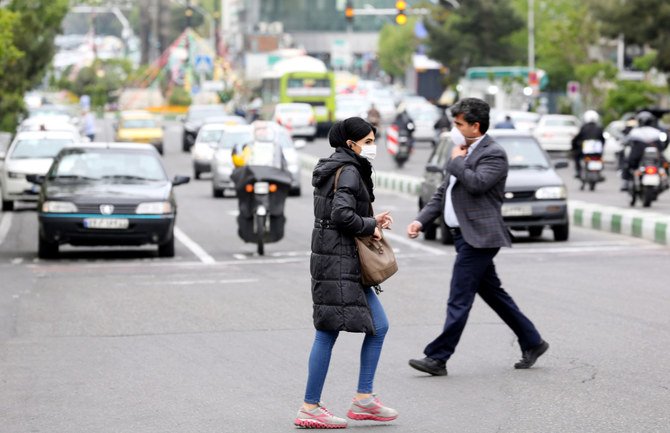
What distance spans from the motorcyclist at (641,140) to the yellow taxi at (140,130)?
30.9 m

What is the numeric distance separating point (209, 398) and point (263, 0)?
7042 inches

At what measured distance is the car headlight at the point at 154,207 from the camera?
19.7 metres

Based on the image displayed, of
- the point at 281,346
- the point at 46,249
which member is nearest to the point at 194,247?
the point at 46,249

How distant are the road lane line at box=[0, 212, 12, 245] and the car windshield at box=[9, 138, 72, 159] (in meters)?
1.44

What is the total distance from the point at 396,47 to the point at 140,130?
98478 mm

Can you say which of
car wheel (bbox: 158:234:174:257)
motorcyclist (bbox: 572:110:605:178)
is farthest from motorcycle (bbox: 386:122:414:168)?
car wheel (bbox: 158:234:174:257)

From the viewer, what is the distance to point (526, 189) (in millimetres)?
22094

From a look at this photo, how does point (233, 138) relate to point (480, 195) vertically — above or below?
below

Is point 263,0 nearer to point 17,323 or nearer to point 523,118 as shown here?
point 523,118

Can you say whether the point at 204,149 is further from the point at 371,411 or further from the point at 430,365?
the point at 371,411

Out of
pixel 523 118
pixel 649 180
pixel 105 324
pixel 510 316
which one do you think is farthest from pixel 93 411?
pixel 523 118

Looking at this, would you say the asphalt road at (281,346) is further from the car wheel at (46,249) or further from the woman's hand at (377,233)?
the woman's hand at (377,233)

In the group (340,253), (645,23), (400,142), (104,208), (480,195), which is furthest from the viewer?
(645,23)

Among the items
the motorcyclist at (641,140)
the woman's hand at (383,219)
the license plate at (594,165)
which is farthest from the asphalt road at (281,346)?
the license plate at (594,165)
